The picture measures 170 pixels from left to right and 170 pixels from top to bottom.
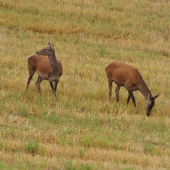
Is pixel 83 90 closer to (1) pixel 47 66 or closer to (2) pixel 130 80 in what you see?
(1) pixel 47 66

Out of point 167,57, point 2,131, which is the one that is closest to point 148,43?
point 167,57

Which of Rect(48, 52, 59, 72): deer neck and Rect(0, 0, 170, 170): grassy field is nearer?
Rect(0, 0, 170, 170): grassy field

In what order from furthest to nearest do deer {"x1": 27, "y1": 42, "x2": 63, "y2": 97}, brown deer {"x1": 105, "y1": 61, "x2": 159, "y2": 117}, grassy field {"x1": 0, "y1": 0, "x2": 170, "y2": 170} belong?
deer {"x1": 27, "y1": 42, "x2": 63, "y2": 97}
brown deer {"x1": 105, "y1": 61, "x2": 159, "y2": 117}
grassy field {"x1": 0, "y1": 0, "x2": 170, "y2": 170}

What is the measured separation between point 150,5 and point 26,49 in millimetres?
12814

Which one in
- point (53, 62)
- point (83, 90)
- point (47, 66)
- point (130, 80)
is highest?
point (53, 62)

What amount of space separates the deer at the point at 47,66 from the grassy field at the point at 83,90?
0.51 metres

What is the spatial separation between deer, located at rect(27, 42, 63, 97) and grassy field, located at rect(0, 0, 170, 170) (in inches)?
19.9

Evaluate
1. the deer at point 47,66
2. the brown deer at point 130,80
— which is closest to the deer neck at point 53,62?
the deer at point 47,66

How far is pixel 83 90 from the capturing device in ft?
52.0

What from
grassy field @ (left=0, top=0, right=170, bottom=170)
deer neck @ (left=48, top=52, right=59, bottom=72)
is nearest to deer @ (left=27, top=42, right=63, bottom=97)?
deer neck @ (left=48, top=52, right=59, bottom=72)

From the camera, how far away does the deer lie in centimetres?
1489

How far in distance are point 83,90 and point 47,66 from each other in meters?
1.45

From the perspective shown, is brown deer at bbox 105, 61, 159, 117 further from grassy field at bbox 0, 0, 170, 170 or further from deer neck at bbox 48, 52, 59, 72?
deer neck at bbox 48, 52, 59, 72

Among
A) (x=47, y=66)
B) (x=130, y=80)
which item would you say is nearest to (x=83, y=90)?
(x=47, y=66)
